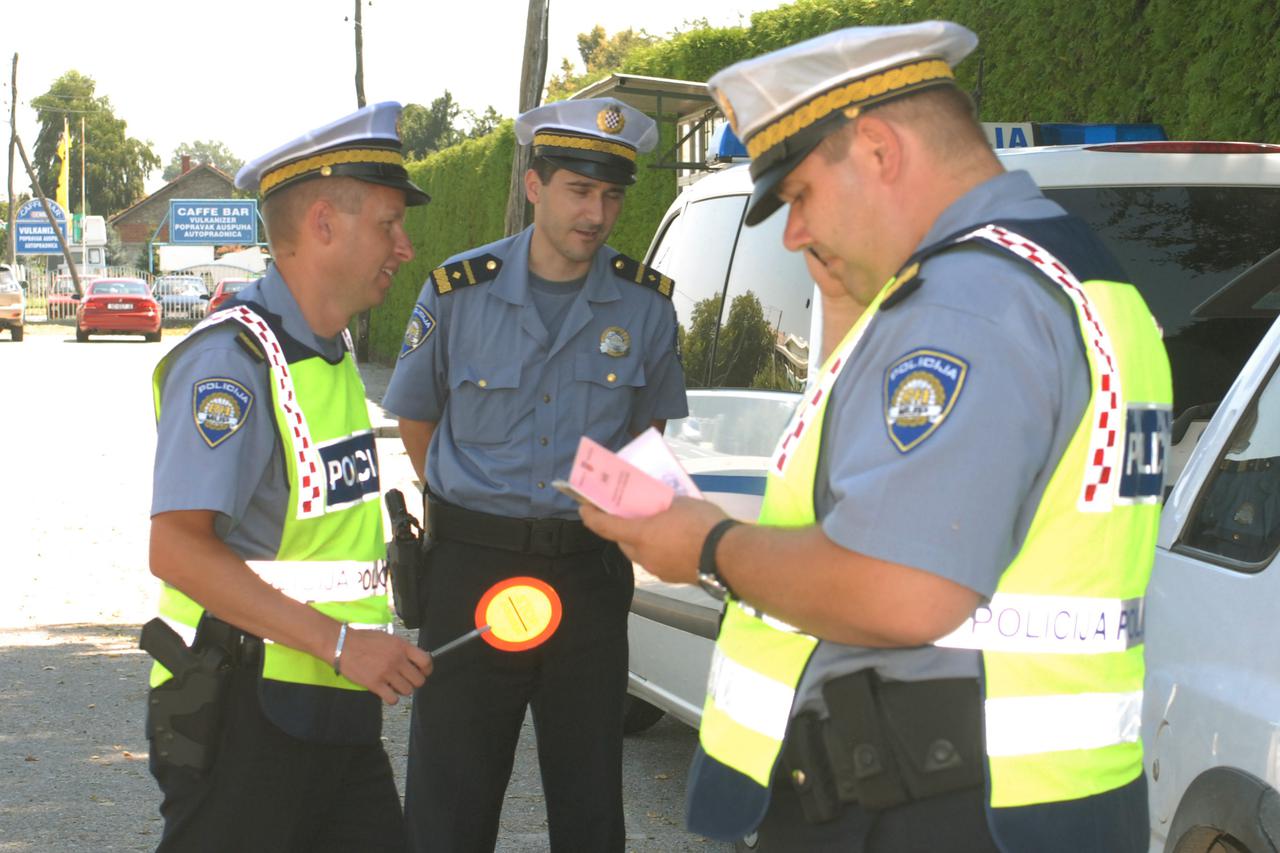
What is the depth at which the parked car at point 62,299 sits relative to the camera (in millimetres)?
54969

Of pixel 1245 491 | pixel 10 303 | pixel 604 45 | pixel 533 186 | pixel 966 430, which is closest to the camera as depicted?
pixel 966 430

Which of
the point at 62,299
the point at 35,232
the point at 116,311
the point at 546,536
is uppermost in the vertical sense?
the point at 546,536

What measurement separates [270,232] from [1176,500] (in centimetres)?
194

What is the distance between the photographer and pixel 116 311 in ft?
127

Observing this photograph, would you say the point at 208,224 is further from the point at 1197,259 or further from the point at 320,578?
the point at 320,578

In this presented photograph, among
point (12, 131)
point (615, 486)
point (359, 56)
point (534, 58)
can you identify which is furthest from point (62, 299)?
point (615, 486)

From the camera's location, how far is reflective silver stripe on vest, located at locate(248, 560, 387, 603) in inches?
106

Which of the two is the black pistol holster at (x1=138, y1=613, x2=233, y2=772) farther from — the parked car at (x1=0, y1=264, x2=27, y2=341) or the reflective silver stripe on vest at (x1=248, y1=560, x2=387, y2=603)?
the parked car at (x1=0, y1=264, x2=27, y2=341)

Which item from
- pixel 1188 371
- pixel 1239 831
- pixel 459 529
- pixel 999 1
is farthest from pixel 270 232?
pixel 999 1

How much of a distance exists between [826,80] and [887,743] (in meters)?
0.81

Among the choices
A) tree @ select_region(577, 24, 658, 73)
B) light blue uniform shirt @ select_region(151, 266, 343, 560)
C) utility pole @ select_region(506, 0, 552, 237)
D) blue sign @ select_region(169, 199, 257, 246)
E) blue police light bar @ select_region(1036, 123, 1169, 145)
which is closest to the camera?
light blue uniform shirt @ select_region(151, 266, 343, 560)

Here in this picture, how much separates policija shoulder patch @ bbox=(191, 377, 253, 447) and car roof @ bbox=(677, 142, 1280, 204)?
2.32m

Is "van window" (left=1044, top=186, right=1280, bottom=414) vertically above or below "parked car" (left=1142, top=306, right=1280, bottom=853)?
above

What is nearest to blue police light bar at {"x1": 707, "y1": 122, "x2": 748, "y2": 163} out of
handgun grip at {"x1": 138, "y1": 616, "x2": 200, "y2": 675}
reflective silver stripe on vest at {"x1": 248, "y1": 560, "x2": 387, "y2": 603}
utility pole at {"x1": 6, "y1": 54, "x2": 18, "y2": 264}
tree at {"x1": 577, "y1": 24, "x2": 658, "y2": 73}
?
reflective silver stripe on vest at {"x1": 248, "y1": 560, "x2": 387, "y2": 603}
